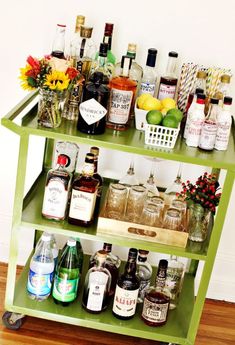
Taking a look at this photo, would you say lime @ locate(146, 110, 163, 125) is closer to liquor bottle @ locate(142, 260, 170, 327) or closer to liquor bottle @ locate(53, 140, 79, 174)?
liquor bottle @ locate(53, 140, 79, 174)

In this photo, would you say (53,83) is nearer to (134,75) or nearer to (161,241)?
(134,75)

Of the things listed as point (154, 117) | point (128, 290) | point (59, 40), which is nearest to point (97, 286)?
point (128, 290)

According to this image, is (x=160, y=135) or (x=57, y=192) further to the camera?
(x=57, y=192)

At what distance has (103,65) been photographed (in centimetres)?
246

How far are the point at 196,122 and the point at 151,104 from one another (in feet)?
0.55

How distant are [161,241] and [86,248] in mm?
623

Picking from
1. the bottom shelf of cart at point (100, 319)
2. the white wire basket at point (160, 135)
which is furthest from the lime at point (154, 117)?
the bottom shelf of cart at point (100, 319)

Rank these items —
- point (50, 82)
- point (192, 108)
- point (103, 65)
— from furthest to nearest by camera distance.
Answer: point (103, 65), point (192, 108), point (50, 82)

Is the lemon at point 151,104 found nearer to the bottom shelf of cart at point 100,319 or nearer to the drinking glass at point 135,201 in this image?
the drinking glass at point 135,201

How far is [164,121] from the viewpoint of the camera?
2.30m

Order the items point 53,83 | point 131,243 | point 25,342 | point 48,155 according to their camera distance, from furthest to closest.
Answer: point 48,155 < point 25,342 < point 131,243 < point 53,83

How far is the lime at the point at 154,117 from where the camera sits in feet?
7.52

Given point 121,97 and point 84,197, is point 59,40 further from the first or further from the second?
point 84,197

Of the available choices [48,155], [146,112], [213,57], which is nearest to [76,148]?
[48,155]
